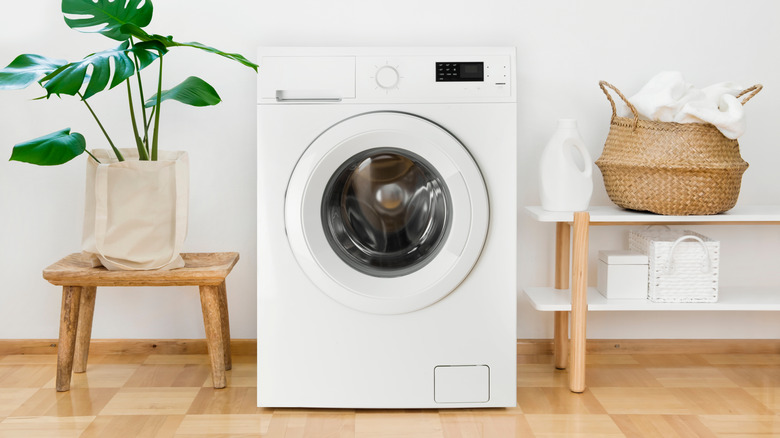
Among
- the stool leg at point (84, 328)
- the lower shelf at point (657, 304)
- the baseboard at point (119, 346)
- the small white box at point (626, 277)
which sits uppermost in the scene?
the small white box at point (626, 277)

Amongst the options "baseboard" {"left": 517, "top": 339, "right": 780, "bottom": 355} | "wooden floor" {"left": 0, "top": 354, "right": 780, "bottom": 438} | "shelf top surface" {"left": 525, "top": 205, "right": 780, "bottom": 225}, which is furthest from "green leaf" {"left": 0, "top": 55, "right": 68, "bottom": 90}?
"baseboard" {"left": 517, "top": 339, "right": 780, "bottom": 355}

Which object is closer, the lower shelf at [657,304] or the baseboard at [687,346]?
the lower shelf at [657,304]

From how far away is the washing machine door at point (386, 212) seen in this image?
1623 mm

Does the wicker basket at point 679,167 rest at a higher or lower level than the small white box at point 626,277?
higher

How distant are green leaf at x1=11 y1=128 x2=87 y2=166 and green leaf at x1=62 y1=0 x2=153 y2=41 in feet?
0.88

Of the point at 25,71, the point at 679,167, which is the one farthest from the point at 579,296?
the point at 25,71

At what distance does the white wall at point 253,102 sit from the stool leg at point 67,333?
1.06 feet

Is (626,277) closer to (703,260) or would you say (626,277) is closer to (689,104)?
(703,260)

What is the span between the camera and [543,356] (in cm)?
214

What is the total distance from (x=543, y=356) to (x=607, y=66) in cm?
86

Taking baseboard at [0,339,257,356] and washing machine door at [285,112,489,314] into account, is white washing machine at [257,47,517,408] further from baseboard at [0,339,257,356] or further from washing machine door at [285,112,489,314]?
baseboard at [0,339,257,356]

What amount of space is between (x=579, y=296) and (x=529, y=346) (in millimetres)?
404

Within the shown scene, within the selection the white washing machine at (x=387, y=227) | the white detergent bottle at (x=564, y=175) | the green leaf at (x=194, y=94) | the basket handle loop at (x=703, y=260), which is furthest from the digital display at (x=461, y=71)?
the basket handle loop at (x=703, y=260)

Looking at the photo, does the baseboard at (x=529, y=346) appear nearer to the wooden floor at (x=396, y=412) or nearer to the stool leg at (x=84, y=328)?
the wooden floor at (x=396, y=412)
